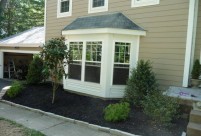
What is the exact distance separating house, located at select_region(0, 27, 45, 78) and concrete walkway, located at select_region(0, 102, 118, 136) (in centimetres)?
629

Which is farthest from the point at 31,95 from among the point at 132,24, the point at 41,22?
the point at 41,22

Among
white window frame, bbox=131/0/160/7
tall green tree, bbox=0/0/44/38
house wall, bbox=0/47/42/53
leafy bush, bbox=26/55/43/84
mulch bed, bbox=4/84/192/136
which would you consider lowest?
mulch bed, bbox=4/84/192/136

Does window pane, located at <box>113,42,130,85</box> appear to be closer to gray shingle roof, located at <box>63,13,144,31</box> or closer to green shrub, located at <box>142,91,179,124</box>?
gray shingle roof, located at <box>63,13,144,31</box>

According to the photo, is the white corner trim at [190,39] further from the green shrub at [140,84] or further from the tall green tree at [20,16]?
the tall green tree at [20,16]

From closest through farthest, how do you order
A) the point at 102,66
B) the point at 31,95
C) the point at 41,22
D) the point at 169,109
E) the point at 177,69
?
the point at 169,109 < the point at 177,69 < the point at 102,66 < the point at 31,95 < the point at 41,22

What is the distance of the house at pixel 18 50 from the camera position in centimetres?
1487

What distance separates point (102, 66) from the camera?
901 cm

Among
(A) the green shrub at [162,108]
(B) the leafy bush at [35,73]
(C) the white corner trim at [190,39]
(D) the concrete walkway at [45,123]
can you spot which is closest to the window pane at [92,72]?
(D) the concrete walkway at [45,123]

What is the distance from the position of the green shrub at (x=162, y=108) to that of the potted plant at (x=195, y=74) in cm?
138

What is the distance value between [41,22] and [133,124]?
26.3 meters

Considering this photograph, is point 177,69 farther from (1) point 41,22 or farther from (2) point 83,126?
(1) point 41,22

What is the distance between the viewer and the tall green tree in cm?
2780

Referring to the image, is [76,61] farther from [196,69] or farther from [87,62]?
[196,69]

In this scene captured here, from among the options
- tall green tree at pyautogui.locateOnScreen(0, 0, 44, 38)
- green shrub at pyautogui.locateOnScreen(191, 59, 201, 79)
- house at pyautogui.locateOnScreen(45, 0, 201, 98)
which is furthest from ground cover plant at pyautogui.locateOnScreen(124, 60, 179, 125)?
tall green tree at pyautogui.locateOnScreen(0, 0, 44, 38)
